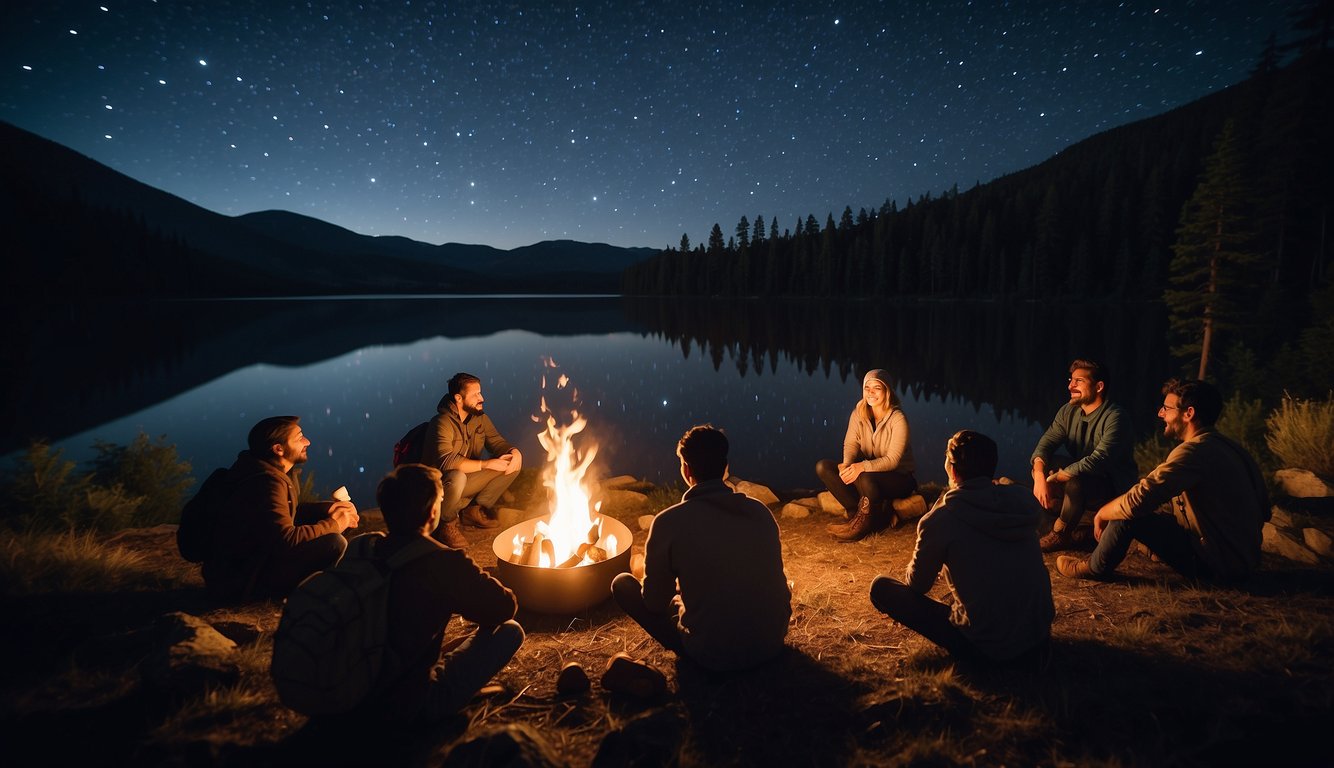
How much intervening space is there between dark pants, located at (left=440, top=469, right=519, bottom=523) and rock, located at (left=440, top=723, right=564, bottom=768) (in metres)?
4.16

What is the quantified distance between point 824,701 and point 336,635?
9.48ft

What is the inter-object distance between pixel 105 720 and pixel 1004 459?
15.5 meters

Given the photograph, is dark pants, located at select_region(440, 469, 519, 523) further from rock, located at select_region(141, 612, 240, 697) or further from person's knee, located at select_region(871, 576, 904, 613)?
person's knee, located at select_region(871, 576, 904, 613)

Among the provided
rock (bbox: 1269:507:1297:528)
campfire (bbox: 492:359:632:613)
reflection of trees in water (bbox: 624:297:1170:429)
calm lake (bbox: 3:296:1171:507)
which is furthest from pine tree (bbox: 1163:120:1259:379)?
campfire (bbox: 492:359:632:613)

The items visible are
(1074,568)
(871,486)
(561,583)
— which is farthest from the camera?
(871,486)

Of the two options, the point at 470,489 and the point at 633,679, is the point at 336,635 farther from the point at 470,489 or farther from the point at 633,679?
the point at 470,489

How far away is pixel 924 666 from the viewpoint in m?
3.93

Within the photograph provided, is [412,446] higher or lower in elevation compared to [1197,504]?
lower

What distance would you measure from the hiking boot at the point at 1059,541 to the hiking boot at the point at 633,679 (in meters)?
4.80

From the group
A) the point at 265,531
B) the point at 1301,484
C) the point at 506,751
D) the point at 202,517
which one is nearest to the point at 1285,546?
the point at 1301,484

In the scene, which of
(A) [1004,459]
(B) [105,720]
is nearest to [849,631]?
(B) [105,720]

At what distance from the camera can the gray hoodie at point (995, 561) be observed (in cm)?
348

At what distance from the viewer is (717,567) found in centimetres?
358

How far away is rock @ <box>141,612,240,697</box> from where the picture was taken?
136 inches
